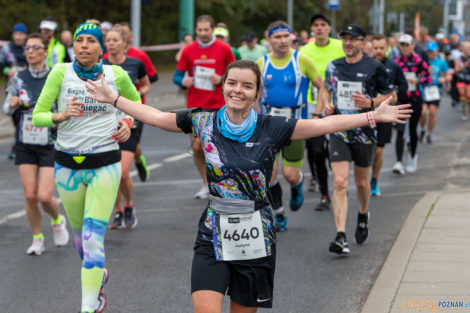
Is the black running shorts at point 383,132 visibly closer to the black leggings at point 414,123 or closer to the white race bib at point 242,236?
the black leggings at point 414,123

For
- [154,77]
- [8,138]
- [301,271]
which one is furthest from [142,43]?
[301,271]

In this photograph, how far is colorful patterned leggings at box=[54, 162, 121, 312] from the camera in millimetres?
6121

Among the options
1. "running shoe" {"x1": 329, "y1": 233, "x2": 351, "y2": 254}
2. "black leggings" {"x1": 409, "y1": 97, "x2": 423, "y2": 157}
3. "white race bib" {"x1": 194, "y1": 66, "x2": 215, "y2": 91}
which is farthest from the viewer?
"black leggings" {"x1": 409, "y1": 97, "x2": 423, "y2": 157}

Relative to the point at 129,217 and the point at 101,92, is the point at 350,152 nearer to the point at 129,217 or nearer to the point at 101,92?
the point at 129,217

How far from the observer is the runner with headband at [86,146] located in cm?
620

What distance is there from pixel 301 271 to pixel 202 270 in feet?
9.51

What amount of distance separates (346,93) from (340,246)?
1.43 m

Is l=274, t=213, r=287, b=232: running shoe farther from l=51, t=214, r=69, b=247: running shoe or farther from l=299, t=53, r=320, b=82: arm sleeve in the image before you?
l=51, t=214, r=69, b=247: running shoe

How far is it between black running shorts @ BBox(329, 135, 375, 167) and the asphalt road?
790mm

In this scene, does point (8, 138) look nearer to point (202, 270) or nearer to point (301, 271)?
point (301, 271)

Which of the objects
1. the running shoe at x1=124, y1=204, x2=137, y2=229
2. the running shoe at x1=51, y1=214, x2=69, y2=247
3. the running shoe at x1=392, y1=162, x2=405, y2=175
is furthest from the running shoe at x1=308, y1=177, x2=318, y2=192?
the running shoe at x1=51, y1=214, x2=69, y2=247

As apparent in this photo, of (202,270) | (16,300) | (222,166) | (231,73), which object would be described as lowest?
(16,300)

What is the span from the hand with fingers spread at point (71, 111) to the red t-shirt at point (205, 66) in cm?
455

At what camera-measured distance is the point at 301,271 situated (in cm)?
750
